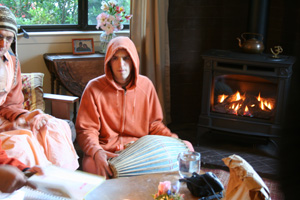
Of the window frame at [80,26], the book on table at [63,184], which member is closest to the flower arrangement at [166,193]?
the book on table at [63,184]

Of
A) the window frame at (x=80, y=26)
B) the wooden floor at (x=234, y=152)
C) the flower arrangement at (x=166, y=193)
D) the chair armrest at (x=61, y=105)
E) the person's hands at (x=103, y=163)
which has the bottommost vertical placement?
the wooden floor at (x=234, y=152)

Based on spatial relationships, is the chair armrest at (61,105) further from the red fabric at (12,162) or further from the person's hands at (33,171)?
the person's hands at (33,171)

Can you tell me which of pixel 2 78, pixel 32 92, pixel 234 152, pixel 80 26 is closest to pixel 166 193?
pixel 2 78

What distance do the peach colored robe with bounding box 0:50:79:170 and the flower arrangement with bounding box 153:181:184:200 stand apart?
80 centimetres

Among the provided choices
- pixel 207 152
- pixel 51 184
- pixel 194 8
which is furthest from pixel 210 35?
pixel 51 184

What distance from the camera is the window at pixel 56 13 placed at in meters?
3.85

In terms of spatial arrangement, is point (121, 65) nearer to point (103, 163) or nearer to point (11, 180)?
point (103, 163)

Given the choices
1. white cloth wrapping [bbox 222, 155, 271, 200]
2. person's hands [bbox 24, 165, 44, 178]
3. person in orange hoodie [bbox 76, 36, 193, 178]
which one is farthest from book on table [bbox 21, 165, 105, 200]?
person in orange hoodie [bbox 76, 36, 193, 178]

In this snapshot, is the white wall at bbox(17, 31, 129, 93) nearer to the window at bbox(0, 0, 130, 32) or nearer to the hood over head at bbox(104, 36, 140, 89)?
the window at bbox(0, 0, 130, 32)

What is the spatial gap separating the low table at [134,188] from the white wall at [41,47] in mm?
2132

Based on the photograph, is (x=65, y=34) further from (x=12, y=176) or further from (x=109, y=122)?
(x=12, y=176)

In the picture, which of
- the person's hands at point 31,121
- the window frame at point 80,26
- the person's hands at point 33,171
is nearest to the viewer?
the person's hands at point 33,171

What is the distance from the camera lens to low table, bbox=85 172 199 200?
1.87 metres

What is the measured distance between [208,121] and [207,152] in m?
0.28
